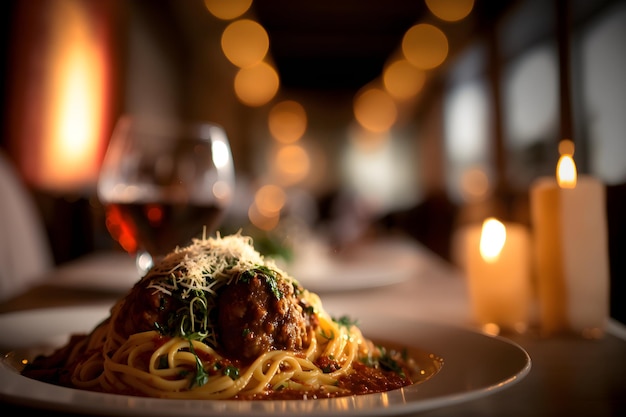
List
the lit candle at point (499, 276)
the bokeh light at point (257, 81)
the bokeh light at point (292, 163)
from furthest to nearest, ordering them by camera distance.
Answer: the bokeh light at point (292, 163), the bokeh light at point (257, 81), the lit candle at point (499, 276)

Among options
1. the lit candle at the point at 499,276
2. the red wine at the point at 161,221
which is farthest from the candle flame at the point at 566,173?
the red wine at the point at 161,221

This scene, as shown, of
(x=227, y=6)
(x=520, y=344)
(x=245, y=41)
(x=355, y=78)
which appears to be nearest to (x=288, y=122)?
(x=355, y=78)

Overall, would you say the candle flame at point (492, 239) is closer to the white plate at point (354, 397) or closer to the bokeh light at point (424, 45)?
the white plate at point (354, 397)

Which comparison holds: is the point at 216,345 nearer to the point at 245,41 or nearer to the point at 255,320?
the point at 255,320

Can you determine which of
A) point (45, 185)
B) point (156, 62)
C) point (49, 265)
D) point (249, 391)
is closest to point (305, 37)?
point (156, 62)

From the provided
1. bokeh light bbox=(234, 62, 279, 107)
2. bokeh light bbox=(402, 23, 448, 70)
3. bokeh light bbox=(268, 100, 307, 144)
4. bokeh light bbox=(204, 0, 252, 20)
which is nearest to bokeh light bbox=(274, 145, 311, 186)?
bokeh light bbox=(268, 100, 307, 144)

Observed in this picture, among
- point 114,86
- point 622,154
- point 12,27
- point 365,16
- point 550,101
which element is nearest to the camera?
point 622,154

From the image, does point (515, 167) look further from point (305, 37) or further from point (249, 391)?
point (305, 37)
